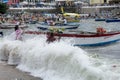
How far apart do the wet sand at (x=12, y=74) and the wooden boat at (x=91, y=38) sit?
11279 millimetres

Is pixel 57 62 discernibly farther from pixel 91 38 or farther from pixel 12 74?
pixel 91 38

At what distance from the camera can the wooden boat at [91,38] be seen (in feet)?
115

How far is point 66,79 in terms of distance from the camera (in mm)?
17844

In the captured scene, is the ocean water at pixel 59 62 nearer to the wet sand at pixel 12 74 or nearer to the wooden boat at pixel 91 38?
the wet sand at pixel 12 74

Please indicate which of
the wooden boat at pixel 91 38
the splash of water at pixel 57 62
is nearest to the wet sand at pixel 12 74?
the splash of water at pixel 57 62

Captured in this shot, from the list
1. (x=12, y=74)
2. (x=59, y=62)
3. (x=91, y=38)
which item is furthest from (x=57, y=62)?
(x=91, y=38)

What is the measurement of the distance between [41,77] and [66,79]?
2.02m

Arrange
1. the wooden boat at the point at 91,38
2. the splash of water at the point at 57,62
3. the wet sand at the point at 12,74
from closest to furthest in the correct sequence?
1. the splash of water at the point at 57,62
2. the wet sand at the point at 12,74
3. the wooden boat at the point at 91,38

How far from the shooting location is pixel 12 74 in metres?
20.8

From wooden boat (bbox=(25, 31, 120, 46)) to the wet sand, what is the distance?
1128cm

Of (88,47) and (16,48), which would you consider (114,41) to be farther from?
(16,48)

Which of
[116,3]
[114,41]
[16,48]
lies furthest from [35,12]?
[16,48]

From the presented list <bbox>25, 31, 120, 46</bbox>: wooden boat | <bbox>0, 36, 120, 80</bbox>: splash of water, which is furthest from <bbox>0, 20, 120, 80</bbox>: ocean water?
<bbox>25, 31, 120, 46</bbox>: wooden boat

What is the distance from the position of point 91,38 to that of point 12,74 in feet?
52.7
